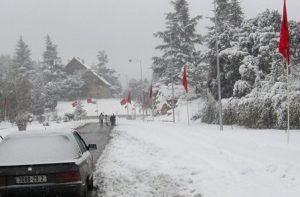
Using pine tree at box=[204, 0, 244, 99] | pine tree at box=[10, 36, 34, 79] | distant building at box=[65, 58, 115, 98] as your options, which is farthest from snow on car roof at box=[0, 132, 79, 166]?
distant building at box=[65, 58, 115, 98]

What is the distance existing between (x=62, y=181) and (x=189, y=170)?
20.4 feet

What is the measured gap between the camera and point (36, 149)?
370 inches

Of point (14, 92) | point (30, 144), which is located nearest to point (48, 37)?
point (14, 92)

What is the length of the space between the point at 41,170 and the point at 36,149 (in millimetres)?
661

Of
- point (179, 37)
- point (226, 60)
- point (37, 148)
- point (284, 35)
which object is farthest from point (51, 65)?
point (37, 148)

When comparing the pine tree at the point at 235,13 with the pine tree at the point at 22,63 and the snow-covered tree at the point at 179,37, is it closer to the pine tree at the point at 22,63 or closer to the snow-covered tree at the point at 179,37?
the snow-covered tree at the point at 179,37

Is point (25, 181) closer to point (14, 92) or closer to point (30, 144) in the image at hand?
point (30, 144)

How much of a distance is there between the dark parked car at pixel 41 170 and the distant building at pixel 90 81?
12840cm

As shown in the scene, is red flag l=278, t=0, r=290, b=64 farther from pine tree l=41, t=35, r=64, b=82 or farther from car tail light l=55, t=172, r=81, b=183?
pine tree l=41, t=35, r=64, b=82

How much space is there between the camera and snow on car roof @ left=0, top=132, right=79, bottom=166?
915 centimetres

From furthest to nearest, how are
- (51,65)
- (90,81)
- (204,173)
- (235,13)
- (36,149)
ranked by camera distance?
(90,81) → (51,65) → (235,13) → (204,173) → (36,149)

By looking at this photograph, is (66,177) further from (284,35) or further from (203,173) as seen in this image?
(284,35)

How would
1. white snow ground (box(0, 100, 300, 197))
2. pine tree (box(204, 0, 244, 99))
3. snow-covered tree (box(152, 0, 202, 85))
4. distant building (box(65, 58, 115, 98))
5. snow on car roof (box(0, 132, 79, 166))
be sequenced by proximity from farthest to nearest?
distant building (box(65, 58, 115, 98))
snow-covered tree (box(152, 0, 202, 85))
pine tree (box(204, 0, 244, 99))
white snow ground (box(0, 100, 300, 197))
snow on car roof (box(0, 132, 79, 166))

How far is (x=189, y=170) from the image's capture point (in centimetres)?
1457
